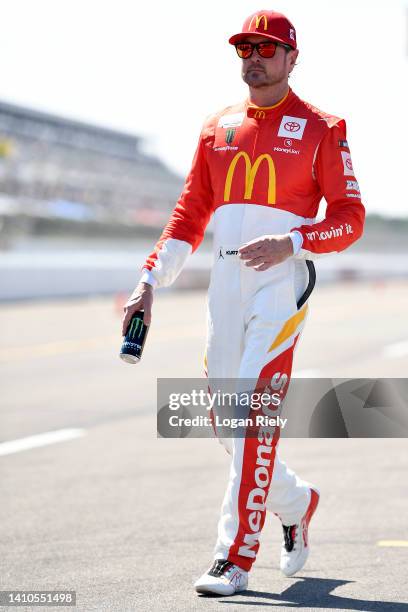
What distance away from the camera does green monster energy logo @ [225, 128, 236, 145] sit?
4742 mm

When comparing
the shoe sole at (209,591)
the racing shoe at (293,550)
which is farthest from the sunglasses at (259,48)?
the shoe sole at (209,591)

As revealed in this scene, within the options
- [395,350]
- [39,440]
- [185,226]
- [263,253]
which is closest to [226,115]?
[185,226]

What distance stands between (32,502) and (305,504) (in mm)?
2051

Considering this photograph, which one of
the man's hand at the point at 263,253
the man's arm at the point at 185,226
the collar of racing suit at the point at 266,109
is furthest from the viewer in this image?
the man's arm at the point at 185,226

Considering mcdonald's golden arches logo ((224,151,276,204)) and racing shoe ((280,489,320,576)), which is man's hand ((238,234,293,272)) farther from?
racing shoe ((280,489,320,576))

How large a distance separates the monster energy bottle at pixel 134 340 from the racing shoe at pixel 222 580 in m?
0.85

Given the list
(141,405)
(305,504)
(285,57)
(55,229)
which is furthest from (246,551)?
(55,229)

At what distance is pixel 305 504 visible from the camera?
15.9ft

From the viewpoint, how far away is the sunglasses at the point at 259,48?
4.60 metres

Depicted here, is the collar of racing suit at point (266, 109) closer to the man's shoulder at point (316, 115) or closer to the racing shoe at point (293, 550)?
the man's shoulder at point (316, 115)

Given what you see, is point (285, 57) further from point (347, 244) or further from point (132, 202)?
point (132, 202)

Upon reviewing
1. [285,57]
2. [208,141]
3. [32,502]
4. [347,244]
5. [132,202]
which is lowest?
[32,502]

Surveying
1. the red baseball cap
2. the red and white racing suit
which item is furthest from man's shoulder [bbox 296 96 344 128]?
the red baseball cap

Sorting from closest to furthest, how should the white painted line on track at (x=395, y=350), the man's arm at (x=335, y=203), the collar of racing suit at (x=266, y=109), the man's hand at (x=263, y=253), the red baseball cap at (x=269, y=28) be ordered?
the man's hand at (x=263, y=253) < the man's arm at (x=335, y=203) < the red baseball cap at (x=269, y=28) < the collar of racing suit at (x=266, y=109) < the white painted line on track at (x=395, y=350)
